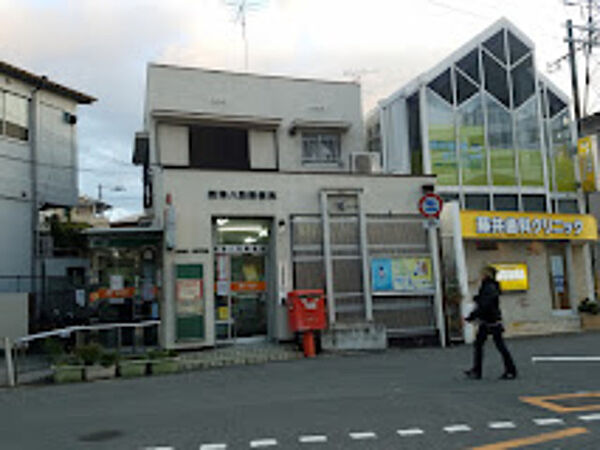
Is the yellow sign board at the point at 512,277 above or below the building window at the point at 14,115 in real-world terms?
below

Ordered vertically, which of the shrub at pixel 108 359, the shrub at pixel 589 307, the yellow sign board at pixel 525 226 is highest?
the yellow sign board at pixel 525 226

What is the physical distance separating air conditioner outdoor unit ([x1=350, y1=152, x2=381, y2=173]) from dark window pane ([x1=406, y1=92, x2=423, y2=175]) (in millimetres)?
2599

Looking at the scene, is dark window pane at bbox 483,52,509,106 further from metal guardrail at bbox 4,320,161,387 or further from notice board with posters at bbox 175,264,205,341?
metal guardrail at bbox 4,320,161,387

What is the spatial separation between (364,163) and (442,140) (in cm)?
378

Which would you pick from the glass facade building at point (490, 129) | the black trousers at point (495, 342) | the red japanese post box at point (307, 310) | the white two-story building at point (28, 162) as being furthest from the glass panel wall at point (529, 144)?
the white two-story building at point (28, 162)

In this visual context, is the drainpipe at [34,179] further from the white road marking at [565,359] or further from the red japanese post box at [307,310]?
the white road marking at [565,359]

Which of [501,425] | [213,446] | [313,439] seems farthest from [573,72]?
[213,446]

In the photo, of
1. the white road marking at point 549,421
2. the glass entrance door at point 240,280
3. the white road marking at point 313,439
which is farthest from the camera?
the glass entrance door at point 240,280

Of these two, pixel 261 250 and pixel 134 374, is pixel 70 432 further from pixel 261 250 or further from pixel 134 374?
pixel 261 250

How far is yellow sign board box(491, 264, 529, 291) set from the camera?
1667 centimetres

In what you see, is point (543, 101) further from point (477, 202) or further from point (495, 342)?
point (495, 342)

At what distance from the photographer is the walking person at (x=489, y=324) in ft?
28.6

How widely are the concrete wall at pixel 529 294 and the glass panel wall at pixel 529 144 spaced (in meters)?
2.86

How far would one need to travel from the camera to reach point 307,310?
1269 centimetres
